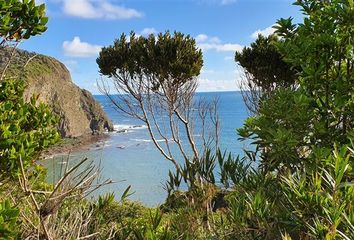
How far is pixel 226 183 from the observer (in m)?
4.78

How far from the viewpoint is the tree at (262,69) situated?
12124 mm

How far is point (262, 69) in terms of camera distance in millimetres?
12359

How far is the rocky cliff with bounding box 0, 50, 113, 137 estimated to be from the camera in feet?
206

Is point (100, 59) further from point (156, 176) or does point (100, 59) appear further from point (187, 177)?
point (156, 176)

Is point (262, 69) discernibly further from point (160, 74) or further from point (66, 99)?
point (66, 99)

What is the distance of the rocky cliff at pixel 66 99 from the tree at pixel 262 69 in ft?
163

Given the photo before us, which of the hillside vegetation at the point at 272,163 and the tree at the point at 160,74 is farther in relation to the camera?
the tree at the point at 160,74

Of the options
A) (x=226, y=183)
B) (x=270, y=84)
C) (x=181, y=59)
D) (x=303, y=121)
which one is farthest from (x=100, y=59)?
(x=303, y=121)

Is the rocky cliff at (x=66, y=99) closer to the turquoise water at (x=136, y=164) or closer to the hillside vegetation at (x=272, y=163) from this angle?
the turquoise water at (x=136, y=164)

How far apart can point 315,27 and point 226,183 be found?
A: 6.44ft

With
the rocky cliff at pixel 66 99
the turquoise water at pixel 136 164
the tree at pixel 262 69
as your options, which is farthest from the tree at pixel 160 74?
the rocky cliff at pixel 66 99

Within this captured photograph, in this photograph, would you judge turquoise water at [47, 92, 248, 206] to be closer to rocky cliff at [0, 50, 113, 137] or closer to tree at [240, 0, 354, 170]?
rocky cliff at [0, 50, 113, 137]

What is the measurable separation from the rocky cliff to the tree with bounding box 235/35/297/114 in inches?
1951

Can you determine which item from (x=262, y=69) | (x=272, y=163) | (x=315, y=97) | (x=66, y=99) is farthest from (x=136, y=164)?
(x=315, y=97)
